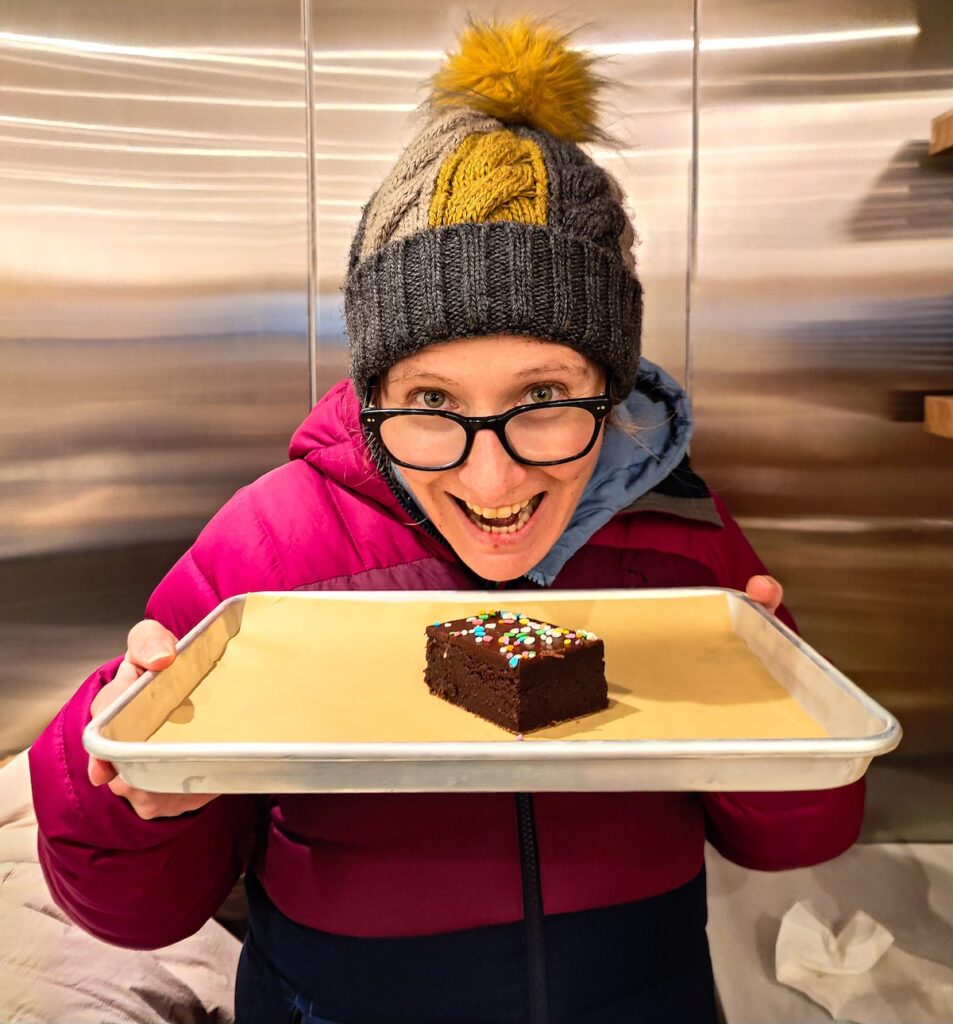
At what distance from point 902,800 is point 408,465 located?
5.33 ft

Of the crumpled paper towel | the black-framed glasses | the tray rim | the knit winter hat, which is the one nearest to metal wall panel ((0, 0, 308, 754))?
the knit winter hat

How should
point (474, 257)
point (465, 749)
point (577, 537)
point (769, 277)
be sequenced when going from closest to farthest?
point (465, 749), point (474, 257), point (577, 537), point (769, 277)

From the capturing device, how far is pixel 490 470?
42.8 inches

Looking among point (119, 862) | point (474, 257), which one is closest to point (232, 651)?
Result: point (119, 862)

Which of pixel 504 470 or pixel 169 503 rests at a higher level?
pixel 504 470

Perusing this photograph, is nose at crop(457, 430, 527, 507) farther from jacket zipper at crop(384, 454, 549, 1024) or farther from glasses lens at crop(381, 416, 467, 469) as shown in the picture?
jacket zipper at crop(384, 454, 549, 1024)

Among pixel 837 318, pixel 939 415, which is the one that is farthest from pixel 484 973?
pixel 837 318

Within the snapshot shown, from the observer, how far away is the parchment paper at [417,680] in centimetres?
99

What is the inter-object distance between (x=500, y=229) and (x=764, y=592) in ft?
1.96

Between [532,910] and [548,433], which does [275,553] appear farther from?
[532,910]

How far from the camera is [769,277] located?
78.6 inches

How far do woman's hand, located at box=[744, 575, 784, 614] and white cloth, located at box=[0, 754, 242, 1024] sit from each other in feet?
4.10

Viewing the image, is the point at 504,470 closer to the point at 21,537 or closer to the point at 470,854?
the point at 470,854

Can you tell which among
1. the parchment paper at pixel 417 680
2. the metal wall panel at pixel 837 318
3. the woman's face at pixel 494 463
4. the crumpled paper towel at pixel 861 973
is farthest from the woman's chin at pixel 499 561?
the crumpled paper towel at pixel 861 973
